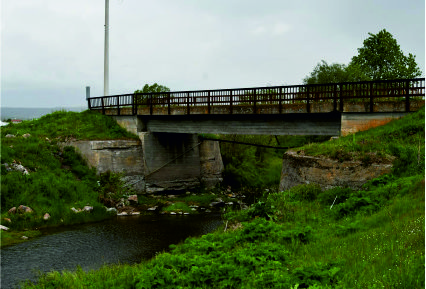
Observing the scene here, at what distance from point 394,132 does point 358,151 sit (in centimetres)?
266

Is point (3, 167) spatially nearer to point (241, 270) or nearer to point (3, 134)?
point (3, 134)

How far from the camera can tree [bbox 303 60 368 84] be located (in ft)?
153

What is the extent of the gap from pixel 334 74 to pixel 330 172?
3303 cm

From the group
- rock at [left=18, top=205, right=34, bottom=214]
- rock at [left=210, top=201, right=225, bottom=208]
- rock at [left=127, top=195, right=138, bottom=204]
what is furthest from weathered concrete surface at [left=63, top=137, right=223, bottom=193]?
rock at [left=18, top=205, right=34, bottom=214]

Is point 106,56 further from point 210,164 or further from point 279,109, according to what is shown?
point 279,109

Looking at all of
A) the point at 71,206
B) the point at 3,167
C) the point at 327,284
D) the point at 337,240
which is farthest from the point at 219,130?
the point at 327,284

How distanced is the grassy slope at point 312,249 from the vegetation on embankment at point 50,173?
12.0 metres

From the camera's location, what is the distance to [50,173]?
2884cm

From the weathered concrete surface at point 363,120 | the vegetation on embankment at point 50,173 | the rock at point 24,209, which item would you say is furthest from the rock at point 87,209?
the weathered concrete surface at point 363,120

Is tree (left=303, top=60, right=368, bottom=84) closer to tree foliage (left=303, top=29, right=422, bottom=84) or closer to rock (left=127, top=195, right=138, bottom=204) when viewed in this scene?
tree foliage (left=303, top=29, right=422, bottom=84)

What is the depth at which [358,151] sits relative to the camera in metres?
19.7

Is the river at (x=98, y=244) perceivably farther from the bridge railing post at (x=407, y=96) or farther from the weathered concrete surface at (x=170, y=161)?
the bridge railing post at (x=407, y=96)

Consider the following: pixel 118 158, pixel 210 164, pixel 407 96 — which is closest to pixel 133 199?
pixel 118 158

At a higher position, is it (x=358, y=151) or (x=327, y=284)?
(x=358, y=151)
